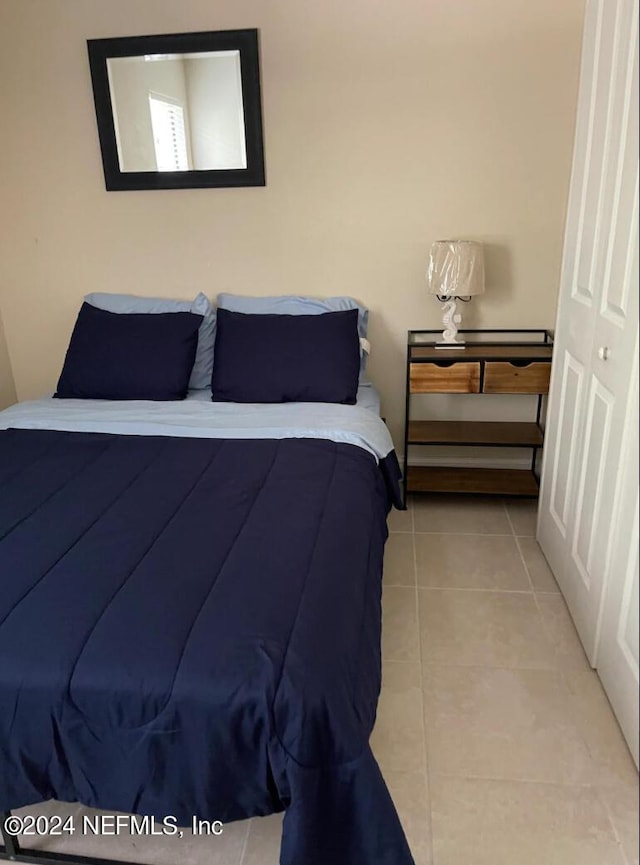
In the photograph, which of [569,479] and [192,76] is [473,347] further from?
[192,76]

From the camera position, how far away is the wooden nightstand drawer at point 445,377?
8.94 ft

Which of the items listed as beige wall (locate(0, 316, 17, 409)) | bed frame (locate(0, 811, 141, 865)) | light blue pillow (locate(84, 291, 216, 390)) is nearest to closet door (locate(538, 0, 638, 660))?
bed frame (locate(0, 811, 141, 865))

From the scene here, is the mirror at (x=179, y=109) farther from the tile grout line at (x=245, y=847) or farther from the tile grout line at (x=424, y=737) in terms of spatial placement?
the tile grout line at (x=245, y=847)

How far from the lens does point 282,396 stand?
270 centimetres

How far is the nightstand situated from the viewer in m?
2.71

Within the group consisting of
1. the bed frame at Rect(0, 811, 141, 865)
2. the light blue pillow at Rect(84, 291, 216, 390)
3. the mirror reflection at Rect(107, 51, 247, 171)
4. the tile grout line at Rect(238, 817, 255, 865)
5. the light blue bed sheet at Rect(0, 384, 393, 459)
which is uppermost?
the mirror reflection at Rect(107, 51, 247, 171)

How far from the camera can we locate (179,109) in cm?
282

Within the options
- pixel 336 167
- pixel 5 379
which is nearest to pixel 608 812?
pixel 336 167

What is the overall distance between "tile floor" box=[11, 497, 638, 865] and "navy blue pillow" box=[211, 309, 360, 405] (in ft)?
2.43

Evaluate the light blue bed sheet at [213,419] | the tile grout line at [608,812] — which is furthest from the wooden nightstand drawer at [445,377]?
the tile grout line at [608,812]

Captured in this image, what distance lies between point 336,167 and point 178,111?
2.40 feet

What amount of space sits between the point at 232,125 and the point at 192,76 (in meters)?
0.25

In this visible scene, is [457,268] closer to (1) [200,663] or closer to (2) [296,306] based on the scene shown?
(2) [296,306]

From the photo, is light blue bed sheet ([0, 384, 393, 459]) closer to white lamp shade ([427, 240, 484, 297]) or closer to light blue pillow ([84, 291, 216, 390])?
light blue pillow ([84, 291, 216, 390])
